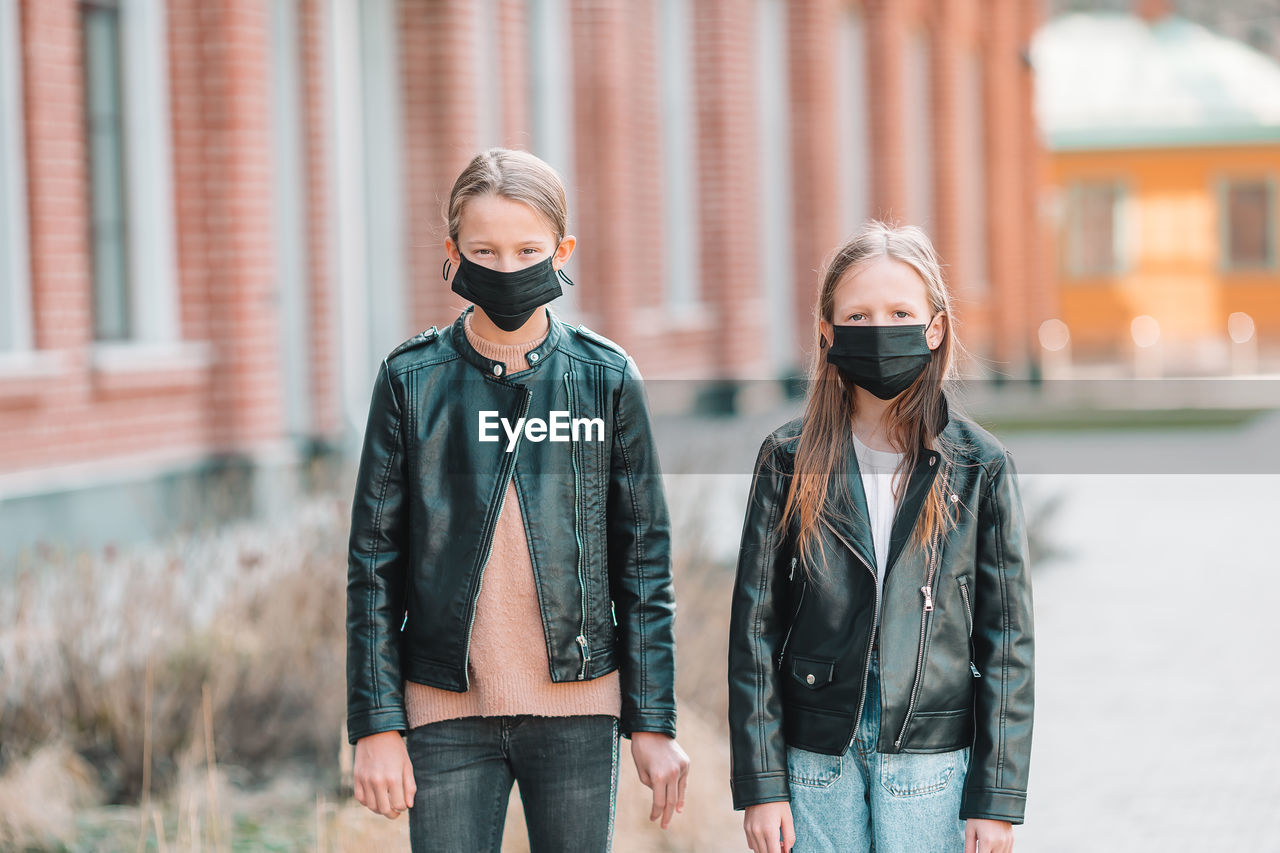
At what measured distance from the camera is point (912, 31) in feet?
76.1

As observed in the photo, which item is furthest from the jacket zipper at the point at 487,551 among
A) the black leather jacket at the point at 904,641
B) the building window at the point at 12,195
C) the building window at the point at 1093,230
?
the building window at the point at 1093,230

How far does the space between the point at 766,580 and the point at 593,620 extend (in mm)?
287

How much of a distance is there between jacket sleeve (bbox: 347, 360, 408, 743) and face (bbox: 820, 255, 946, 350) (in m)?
0.77

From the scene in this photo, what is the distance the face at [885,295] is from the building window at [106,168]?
7.83m

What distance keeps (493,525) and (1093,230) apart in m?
35.8

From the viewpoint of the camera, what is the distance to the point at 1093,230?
36.9m

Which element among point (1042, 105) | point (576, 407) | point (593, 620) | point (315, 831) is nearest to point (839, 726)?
point (593, 620)

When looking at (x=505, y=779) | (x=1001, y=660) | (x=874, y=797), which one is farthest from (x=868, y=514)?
(x=505, y=779)

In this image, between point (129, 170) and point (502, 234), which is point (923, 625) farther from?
point (129, 170)

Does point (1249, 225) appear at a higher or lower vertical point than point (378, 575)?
higher

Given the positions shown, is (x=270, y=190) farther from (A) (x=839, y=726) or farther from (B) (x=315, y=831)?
(A) (x=839, y=726)

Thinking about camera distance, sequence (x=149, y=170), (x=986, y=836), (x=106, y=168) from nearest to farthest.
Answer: (x=986, y=836) → (x=106, y=168) → (x=149, y=170)

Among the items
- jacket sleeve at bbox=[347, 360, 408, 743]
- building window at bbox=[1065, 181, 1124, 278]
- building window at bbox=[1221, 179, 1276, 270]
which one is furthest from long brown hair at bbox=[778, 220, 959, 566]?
building window at bbox=[1221, 179, 1276, 270]

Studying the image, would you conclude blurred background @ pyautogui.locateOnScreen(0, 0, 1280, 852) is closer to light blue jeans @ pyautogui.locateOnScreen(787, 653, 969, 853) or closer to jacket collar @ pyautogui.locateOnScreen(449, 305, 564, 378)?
jacket collar @ pyautogui.locateOnScreen(449, 305, 564, 378)
